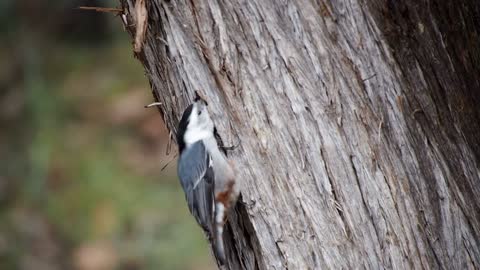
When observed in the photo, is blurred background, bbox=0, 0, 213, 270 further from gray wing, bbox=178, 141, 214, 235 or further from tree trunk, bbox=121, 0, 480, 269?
tree trunk, bbox=121, 0, 480, 269

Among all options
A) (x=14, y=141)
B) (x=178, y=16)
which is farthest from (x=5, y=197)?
(x=178, y=16)

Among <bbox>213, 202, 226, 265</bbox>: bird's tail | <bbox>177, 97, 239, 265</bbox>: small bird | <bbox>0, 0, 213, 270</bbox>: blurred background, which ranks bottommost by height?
<bbox>213, 202, 226, 265</bbox>: bird's tail

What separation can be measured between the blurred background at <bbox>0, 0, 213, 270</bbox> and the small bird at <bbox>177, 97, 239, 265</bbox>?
9.48 feet

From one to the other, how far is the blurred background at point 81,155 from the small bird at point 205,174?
2.89 meters

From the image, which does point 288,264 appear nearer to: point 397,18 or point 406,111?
point 406,111

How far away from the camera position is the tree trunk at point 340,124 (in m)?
2.63

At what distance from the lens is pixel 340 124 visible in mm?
2641

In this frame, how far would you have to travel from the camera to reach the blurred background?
6008 mm

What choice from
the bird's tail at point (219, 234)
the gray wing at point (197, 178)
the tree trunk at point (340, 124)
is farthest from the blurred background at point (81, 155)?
the tree trunk at point (340, 124)

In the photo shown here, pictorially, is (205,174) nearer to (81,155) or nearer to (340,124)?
(340,124)

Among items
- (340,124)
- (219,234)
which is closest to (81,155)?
(219,234)

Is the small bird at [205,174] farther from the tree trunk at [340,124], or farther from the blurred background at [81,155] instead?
the blurred background at [81,155]

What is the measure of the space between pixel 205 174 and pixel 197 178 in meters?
0.03

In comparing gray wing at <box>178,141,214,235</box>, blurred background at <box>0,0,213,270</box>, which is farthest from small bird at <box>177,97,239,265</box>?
Answer: blurred background at <box>0,0,213,270</box>
